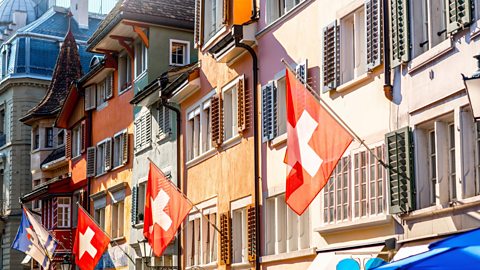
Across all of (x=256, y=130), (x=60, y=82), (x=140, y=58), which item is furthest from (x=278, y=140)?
(x=60, y=82)

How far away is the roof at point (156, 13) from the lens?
36344 mm

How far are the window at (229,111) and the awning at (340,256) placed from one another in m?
6.95

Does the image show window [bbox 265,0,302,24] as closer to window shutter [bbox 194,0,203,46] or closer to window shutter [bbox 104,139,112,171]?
window shutter [bbox 194,0,203,46]

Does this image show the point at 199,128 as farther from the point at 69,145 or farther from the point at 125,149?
the point at 69,145

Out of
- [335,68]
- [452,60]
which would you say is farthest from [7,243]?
[452,60]

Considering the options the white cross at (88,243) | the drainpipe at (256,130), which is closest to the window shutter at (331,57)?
the drainpipe at (256,130)

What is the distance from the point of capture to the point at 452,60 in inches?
666

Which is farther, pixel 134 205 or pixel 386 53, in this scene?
pixel 134 205

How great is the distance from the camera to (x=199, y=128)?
3134 centimetres

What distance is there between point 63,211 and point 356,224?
28.6m

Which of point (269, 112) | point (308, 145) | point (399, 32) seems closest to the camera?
point (308, 145)

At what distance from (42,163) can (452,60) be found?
4132 cm

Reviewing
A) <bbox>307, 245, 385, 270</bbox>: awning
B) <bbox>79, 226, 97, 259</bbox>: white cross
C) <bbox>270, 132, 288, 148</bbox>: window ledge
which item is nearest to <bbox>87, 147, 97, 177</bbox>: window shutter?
<bbox>79, 226, 97, 259</bbox>: white cross

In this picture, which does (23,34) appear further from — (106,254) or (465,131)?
(465,131)
